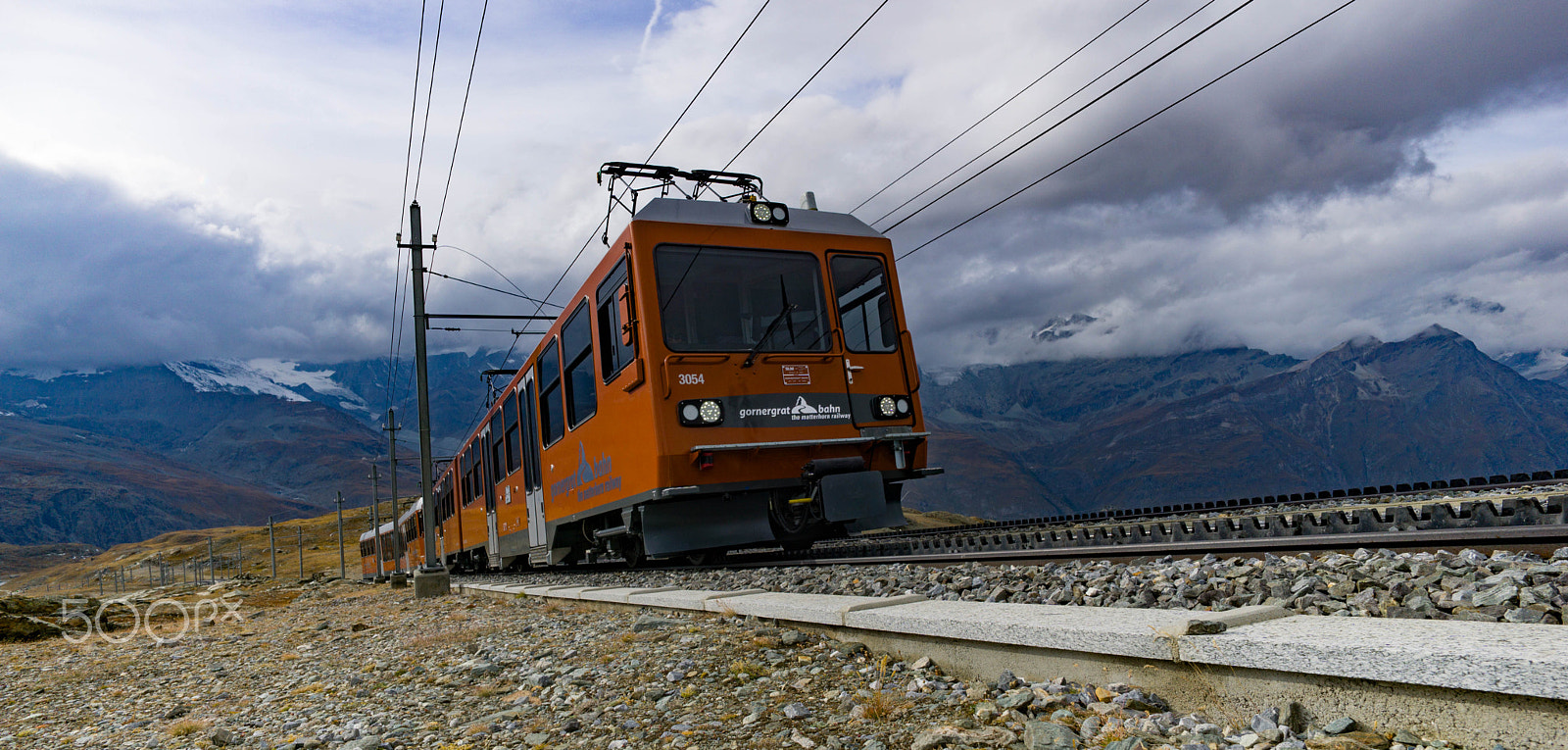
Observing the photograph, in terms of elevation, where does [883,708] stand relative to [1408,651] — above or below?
below

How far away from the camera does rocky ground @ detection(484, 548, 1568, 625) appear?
10.2 feet

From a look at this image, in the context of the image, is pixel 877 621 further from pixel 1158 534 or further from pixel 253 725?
pixel 1158 534

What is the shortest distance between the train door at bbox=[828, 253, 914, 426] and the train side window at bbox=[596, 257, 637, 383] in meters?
2.16

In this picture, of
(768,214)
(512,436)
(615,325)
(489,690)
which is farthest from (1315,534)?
(512,436)

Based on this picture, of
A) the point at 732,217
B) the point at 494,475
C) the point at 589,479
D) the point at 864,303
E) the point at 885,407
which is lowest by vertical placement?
the point at 589,479

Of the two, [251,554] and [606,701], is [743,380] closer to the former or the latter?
[606,701]

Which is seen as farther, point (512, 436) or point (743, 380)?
point (512, 436)

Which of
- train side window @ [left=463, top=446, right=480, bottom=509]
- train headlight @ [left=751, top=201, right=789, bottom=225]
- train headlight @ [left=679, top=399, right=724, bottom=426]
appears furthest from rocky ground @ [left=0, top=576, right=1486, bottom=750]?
train side window @ [left=463, top=446, right=480, bottom=509]

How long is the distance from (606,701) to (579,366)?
7.17 m

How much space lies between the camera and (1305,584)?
→ 367 centimetres

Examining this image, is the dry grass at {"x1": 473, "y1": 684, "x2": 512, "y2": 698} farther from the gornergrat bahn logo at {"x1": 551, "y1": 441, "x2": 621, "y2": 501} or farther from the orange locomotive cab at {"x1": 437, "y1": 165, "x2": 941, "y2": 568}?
the gornergrat bahn logo at {"x1": 551, "y1": 441, "x2": 621, "y2": 501}

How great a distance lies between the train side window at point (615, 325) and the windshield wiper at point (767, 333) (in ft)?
3.55

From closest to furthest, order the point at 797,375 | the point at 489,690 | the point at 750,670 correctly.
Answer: the point at 750,670 → the point at 489,690 → the point at 797,375

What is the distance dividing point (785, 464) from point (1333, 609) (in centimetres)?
582
